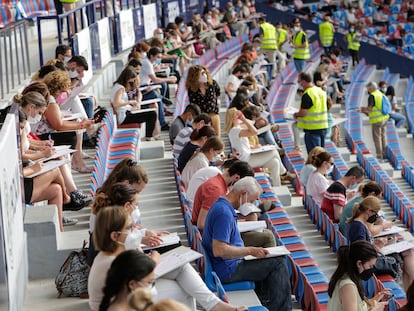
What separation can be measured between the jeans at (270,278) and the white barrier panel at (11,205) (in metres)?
1.68

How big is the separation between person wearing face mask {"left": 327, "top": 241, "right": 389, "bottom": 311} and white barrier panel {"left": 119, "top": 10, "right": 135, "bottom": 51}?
12502 millimetres

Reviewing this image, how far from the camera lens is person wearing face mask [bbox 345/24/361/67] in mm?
28859

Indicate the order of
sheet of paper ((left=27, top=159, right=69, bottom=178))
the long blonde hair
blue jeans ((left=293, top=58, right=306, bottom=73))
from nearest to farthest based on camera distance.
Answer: sheet of paper ((left=27, top=159, right=69, bottom=178))
the long blonde hair
blue jeans ((left=293, top=58, right=306, bottom=73))

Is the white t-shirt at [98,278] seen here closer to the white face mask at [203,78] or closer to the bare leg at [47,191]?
the bare leg at [47,191]

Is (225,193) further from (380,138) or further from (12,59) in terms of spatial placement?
(380,138)

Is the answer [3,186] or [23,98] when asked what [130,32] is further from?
[3,186]

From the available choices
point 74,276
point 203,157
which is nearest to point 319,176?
point 203,157

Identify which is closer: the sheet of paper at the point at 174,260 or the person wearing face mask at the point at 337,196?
the sheet of paper at the point at 174,260

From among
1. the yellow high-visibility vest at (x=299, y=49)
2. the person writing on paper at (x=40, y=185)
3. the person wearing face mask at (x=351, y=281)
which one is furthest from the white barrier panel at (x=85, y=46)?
the yellow high-visibility vest at (x=299, y=49)

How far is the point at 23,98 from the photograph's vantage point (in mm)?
8281

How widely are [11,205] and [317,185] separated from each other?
5.53m

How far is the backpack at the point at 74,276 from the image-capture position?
22.7 feet

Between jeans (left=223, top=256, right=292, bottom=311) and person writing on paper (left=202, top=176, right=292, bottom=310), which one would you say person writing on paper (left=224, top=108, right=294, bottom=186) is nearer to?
person writing on paper (left=202, top=176, right=292, bottom=310)

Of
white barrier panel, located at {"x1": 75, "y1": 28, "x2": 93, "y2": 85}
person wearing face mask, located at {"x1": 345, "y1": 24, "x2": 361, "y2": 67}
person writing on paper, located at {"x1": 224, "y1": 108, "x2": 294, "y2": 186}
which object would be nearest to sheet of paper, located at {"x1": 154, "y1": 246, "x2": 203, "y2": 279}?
person writing on paper, located at {"x1": 224, "y1": 108, "x2": 294, "y2": 186}
